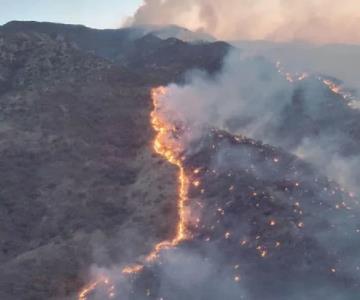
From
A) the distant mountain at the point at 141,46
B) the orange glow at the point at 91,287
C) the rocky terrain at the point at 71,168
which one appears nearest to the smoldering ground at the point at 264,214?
the orange glow at the point at 91,287

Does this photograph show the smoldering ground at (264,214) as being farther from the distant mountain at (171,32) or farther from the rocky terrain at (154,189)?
the distant mountain at (171,32)

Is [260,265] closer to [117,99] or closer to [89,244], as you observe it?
[89,244]

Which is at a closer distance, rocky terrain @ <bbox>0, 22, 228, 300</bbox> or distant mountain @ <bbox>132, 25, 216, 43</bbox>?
rocky terrain @ <bbox>0, 22, 228, 300</bbox>

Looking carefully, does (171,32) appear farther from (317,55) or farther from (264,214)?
(264,214)

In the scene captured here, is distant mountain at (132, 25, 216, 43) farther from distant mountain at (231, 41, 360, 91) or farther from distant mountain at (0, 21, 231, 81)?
distant mountain at (231, 41, 360, 91)

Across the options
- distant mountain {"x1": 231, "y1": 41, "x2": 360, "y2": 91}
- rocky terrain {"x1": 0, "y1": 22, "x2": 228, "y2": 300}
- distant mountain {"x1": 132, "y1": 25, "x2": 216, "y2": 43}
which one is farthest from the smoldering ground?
distant mountain {"x1": 132, "y1": 25, "x2": 216, "y2": 43}

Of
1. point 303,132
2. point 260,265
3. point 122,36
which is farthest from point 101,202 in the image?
point 122,36

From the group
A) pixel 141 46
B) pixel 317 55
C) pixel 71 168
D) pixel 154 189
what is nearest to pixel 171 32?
pixel 141 46

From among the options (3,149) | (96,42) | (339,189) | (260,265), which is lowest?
(260,265)
